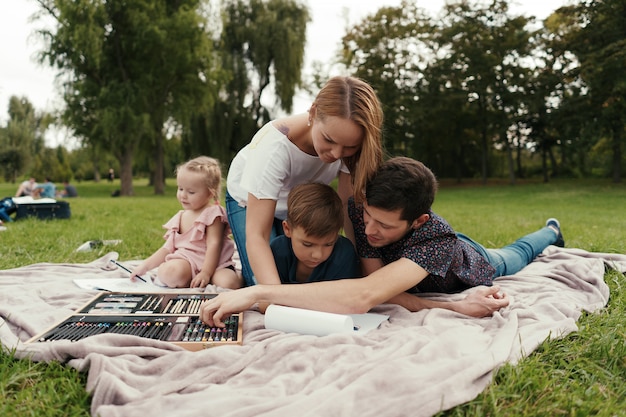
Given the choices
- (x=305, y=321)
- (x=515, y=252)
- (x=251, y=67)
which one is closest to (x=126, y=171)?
(x=251, y=67)

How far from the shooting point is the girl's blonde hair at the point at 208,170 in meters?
3.56

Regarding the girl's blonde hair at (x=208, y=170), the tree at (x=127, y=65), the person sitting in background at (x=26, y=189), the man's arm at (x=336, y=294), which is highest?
the tree at (x=127, y=65)

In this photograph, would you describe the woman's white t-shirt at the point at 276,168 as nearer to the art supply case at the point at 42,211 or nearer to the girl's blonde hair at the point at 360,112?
the girl's blonde hair at the point at 360,112

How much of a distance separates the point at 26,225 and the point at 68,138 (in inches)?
535

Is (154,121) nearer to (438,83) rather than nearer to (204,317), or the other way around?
(438,83)

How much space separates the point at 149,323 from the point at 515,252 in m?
2.79

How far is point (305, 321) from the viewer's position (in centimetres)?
224

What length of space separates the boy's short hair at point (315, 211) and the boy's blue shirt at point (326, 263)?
0.62ft

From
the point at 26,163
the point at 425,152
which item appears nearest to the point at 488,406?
the point at 425,152

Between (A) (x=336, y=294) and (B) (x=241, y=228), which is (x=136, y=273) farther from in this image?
(A) (x=336, y=294)

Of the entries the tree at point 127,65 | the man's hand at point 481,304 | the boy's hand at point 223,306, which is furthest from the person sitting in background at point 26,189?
the man's hand at point 481,304

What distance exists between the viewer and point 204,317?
7.42 ft

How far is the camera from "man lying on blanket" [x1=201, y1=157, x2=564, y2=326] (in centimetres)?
239

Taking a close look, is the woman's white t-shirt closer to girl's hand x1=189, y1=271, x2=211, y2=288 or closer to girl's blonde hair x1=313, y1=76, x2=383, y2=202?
girl's blonde hair x1=313, y1=76, x2=383, y2=202
